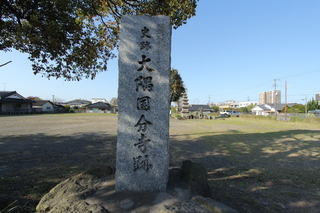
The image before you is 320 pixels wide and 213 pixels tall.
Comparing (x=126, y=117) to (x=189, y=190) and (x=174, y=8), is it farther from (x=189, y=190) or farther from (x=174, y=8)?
(x=174, y=8)

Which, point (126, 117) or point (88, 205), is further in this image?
point (126, 117)

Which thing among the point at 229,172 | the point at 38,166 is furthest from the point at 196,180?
the point at 38,166

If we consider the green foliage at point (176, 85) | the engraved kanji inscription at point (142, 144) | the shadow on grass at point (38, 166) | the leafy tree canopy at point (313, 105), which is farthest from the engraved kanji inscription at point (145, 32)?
the leafy tree canopy at point (313, 105)

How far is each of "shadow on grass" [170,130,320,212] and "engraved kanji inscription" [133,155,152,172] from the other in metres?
1.44

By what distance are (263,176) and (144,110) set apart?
3.55 meters

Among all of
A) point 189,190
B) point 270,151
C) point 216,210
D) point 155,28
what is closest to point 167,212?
point 216,210

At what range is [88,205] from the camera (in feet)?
8.05

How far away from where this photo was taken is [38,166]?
4992mm

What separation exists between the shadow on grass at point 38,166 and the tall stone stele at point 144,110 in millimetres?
1648

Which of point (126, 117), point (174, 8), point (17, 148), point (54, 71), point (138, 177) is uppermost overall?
point (174, 8)

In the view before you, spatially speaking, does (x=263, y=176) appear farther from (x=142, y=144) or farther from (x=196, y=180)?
(x=142, y=144)

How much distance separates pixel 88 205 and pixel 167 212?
1053 millimetres

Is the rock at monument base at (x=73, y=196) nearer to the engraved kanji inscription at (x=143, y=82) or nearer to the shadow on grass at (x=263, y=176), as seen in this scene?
the engraved kanji inscription at (x=143, y=82)

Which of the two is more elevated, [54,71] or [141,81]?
[54,71]
